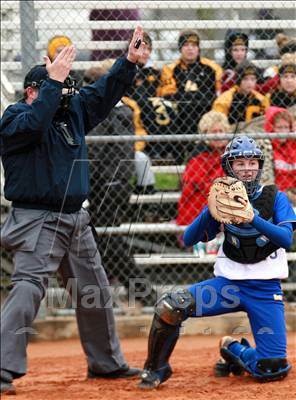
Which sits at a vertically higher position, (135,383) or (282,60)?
(282,60)

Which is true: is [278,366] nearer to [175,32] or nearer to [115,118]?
[115,118]

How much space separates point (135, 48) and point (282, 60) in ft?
8.99

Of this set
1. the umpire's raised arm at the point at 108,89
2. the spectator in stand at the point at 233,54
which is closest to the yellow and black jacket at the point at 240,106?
the spectator in stand at the point at 233,54

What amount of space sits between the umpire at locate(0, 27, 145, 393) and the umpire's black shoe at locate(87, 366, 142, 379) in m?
0.24

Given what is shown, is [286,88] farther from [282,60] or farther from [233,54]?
[233,54]

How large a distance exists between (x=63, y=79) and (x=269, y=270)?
1.73 meters

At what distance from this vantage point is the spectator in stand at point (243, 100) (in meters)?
7.63

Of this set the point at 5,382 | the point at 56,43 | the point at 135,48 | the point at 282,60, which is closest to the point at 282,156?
the point at 282,60

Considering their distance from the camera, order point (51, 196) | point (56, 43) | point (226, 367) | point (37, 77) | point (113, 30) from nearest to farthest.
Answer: point (51, 196)
point (37, 77)
point (226, 367)
point (56, 43)
point (113, 30)

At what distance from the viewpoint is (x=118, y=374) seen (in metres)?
5.84

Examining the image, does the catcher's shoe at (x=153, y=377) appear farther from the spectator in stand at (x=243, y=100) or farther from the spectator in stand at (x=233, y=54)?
the spectator in stand at (x=233, y=54)


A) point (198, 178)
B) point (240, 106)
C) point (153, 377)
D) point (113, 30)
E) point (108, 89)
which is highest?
point (113, 30)

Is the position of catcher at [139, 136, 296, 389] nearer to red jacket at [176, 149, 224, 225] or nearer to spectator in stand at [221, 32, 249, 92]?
red jacket at [176, 149, 224, 225]

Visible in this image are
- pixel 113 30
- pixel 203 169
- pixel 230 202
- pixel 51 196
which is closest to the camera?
pixel 230 202
